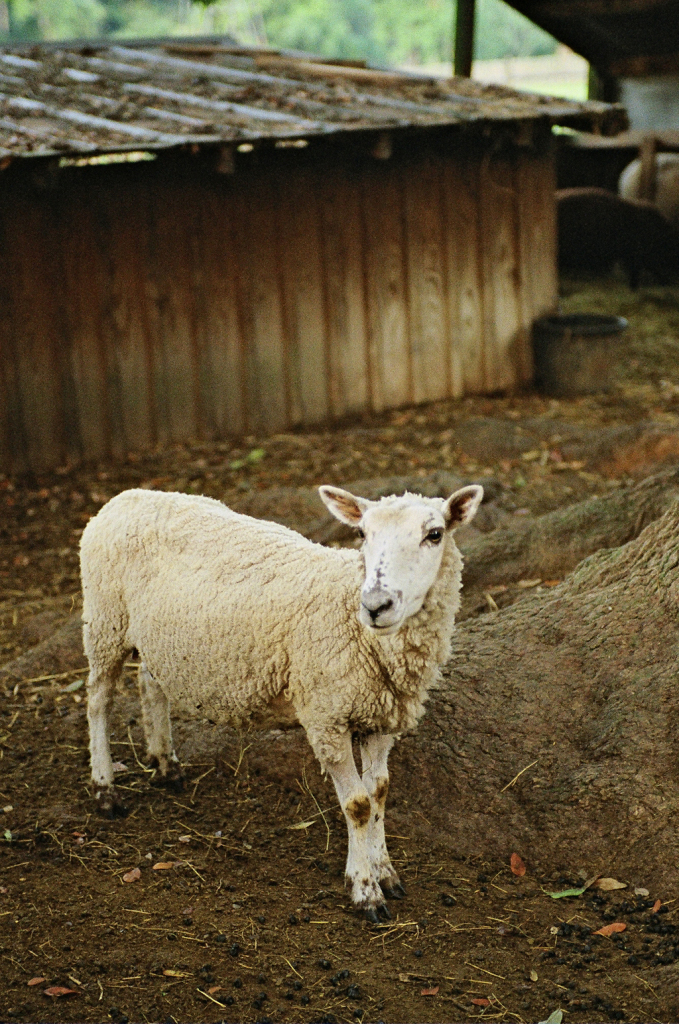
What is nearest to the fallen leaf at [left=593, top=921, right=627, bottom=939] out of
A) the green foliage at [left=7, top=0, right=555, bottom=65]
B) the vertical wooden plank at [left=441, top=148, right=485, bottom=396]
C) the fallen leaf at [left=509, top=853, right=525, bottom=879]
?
the fallen leaf at [left=509, top=853, right=525, bottom=879]

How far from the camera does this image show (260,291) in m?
9.70

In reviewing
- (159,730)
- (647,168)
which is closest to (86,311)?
(159,730)

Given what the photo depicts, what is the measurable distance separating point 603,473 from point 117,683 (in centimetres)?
496

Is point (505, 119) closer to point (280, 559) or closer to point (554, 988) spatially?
point (280, 559)

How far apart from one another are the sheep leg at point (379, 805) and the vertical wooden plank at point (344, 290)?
6617mm

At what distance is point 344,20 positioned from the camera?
52.8m

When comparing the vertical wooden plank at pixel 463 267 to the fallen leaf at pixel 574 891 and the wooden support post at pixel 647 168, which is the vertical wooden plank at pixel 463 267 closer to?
the wooden support post at pixel 647 168

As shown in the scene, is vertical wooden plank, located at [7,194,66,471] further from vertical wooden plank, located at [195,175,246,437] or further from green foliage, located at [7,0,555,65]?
green foliage, located at [7,0,555,65]

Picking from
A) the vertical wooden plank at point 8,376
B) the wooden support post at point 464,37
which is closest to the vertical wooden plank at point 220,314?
the vertical wooden plank at point 8,376

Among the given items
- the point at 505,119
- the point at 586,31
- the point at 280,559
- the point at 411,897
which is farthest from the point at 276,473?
the point at 586,31

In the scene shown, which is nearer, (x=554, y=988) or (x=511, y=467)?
(x=554, y=988)

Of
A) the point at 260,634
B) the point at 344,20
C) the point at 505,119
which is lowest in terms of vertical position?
the point at 260,634

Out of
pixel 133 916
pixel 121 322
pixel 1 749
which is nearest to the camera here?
pixel 133 916

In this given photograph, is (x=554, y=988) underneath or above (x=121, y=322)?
underneath
